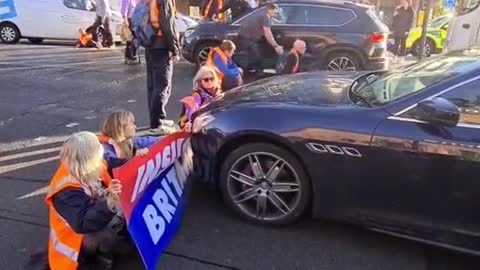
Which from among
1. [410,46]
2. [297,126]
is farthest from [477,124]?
[410,46]

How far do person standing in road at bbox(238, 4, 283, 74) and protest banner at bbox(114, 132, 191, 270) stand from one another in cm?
517

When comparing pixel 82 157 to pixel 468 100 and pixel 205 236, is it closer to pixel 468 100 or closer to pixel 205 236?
pixel 205 236

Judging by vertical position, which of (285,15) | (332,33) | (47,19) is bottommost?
(47,19)

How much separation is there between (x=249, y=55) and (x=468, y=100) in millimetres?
6197

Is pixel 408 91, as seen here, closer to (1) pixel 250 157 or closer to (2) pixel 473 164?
(2) pixel 473 164

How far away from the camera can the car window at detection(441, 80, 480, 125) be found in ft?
9.19

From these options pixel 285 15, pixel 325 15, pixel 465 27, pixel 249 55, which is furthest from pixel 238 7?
pixel 465 27

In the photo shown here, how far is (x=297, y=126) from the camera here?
3158mm

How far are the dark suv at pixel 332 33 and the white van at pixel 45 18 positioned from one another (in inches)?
262

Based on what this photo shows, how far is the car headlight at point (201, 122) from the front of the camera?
11.7ft

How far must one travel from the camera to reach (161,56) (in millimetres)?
5250

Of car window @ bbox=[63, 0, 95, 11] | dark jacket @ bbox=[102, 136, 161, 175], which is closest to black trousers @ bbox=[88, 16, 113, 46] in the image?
car window @ bbox=[63, 0, 95, 11]

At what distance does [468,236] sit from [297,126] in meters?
1.22

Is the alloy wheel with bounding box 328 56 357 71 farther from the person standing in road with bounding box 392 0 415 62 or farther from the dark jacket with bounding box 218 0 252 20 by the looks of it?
the person standing in road with bounding box 392 0 415 62
